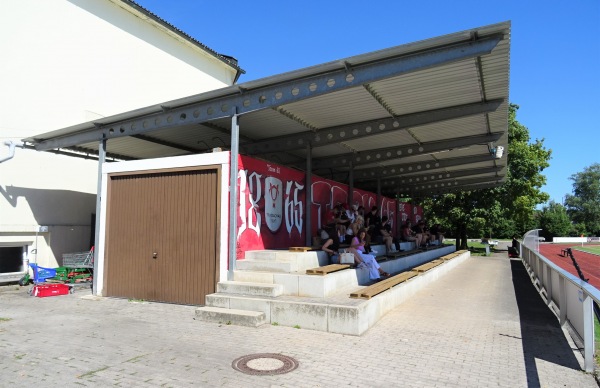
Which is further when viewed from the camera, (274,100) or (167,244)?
(167,244)

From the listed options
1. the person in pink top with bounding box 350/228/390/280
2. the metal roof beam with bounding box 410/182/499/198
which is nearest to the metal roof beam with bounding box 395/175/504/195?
the metal roof beam with bounding box 410/182/499/198

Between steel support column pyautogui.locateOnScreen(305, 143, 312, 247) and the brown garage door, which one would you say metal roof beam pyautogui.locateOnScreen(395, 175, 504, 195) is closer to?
steel support column pyautogui.locateOnScreen(305, 143, 312, 247)

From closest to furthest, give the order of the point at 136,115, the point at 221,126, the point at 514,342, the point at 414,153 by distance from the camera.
Result: the point at 514,342 → the point at 136,115 → the point at 221,126 → the point at 414,153

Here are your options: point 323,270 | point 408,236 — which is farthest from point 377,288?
point 408,236

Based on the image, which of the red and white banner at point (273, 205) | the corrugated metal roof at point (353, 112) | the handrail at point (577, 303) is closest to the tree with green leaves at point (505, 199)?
the corrugated metal roof at point (353, 112)

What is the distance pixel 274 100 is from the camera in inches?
359

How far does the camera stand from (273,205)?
36.8ft

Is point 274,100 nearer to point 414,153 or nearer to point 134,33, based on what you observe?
point 414,153

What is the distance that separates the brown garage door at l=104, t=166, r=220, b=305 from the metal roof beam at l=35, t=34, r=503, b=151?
137 cm

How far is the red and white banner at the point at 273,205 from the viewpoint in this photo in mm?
9945

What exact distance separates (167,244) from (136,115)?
3569 mm

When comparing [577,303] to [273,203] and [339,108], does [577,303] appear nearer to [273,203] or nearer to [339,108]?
[339,108]

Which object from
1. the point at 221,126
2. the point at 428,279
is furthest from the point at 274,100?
the point at 428,279

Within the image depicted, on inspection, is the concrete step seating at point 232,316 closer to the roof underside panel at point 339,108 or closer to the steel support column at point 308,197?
the steel support column at point 308,197
